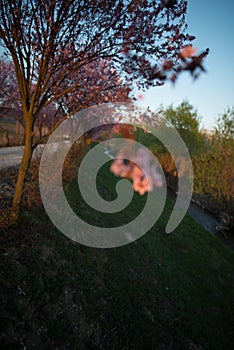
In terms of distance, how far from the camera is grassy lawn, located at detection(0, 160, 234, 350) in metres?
3.10

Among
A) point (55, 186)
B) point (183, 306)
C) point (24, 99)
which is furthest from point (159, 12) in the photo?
point (183, 306)

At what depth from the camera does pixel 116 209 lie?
9125 mm

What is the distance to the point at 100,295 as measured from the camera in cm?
428

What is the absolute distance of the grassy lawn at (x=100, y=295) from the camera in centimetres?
310

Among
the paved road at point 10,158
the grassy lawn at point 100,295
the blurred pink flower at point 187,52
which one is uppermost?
the blurred pink flower at point 187,52

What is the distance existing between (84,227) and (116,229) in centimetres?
165

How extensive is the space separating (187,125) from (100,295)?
23139mm

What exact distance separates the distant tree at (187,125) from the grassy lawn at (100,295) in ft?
58.4

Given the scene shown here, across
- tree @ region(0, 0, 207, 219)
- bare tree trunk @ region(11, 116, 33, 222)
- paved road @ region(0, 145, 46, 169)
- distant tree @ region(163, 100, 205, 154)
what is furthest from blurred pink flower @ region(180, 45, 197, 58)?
distant tree @ region(163, 100, 205, 154)

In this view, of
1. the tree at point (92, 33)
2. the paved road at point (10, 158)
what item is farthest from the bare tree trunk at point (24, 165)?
the paved road at point (10, 158)

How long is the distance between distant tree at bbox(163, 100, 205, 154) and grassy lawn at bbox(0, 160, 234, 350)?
17.8 meters

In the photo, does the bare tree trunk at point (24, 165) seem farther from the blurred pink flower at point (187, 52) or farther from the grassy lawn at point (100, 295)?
the blurred pink flower at point (187, 52)

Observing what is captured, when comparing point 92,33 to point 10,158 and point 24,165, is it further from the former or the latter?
point 10,158

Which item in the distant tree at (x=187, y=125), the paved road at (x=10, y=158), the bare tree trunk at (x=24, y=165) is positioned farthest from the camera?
the distant tree at (x=187, y=125)
